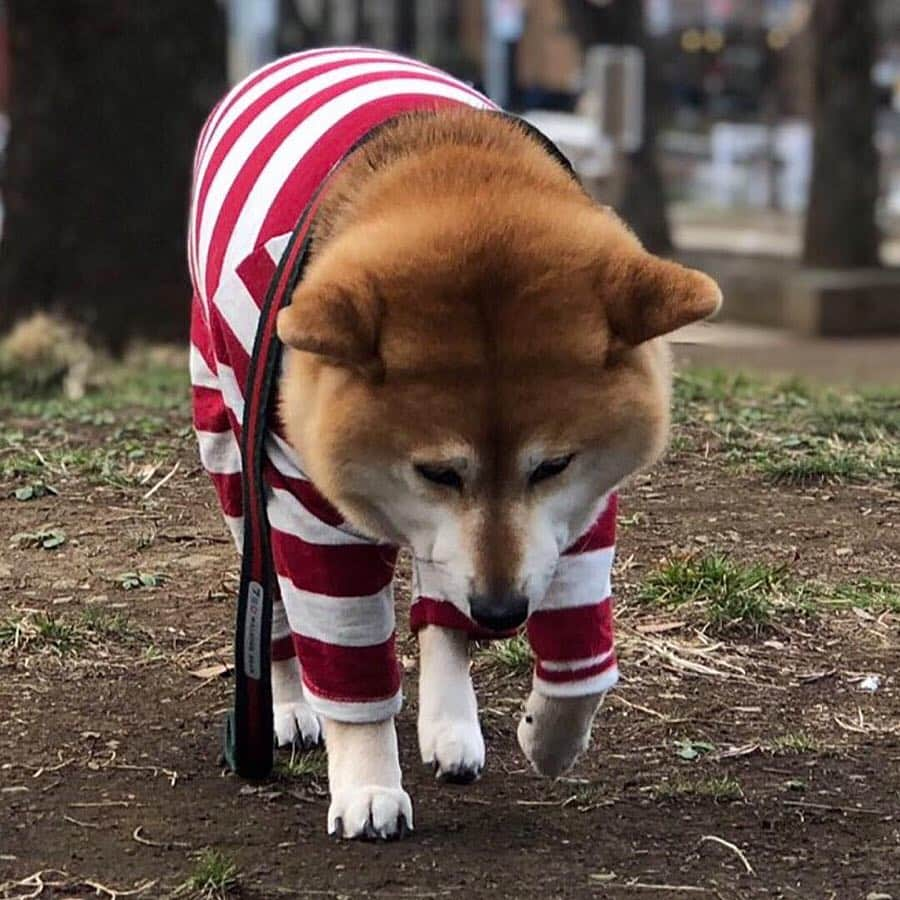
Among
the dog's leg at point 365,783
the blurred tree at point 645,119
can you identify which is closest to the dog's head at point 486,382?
the dog's leg at point 365,783

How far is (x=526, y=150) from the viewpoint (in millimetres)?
3027

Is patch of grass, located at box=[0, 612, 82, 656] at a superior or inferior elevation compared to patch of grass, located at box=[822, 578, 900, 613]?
superior

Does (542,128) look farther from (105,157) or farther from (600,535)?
(105,157)

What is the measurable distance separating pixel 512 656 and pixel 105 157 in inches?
188

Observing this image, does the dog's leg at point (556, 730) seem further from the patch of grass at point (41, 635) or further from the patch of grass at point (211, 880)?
the patch of grass at point (41, 635)

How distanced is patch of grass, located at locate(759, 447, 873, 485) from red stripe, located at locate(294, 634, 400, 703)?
2.29 m

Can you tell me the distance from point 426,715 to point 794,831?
28.0 inches

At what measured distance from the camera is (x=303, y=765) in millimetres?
3340

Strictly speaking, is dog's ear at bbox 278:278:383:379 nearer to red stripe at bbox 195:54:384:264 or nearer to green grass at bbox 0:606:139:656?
red stripe at bbox 195:54:384:264

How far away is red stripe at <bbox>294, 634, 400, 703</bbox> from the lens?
9.77 feet

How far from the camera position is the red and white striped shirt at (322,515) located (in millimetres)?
2932

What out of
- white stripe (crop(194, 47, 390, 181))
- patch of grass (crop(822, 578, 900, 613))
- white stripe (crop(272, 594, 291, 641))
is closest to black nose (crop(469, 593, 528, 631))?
white stripe (crop(272, 594, 291, 641))

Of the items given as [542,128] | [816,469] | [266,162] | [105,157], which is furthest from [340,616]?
[105,157]

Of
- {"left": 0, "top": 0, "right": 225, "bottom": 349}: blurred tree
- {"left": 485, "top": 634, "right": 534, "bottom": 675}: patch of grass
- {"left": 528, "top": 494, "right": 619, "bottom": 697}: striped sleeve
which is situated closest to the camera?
{"left": 528, "top": 494, "right": 619, "bottom": 697}: striped sleeve
